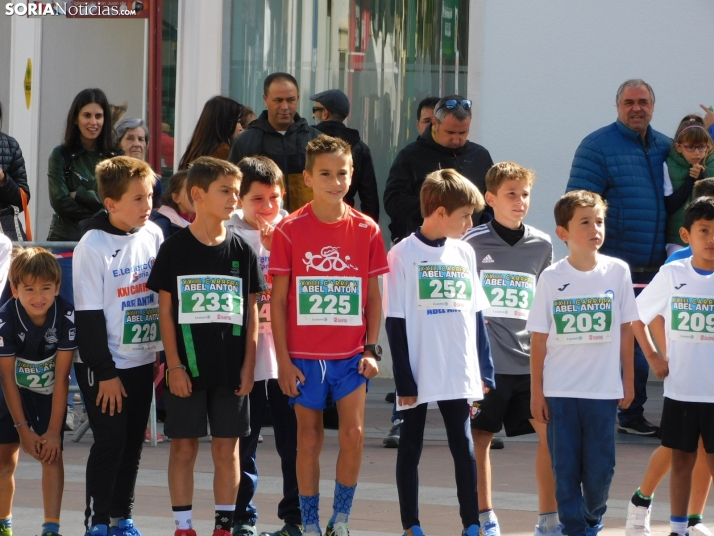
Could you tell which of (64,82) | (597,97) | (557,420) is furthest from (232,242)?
(64,82)

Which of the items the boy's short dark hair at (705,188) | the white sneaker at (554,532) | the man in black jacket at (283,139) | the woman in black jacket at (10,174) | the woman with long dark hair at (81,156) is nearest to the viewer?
the white sneaker at (554,532)

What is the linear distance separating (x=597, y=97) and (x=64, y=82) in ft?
21.9

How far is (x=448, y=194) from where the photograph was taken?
613cm

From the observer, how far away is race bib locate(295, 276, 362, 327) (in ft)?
19.9

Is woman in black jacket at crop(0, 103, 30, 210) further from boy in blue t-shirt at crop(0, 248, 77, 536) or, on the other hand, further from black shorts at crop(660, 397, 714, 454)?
black shorts at crop(660, 397, 714, 454)

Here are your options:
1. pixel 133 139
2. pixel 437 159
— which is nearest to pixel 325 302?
pixel 437 159

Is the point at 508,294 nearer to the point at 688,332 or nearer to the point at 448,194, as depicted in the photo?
the point at 448,194

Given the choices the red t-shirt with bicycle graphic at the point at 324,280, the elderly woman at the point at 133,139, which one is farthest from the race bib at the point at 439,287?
the elderly woman at the point at 133,139

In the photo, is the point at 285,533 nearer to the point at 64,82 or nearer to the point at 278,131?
the point at 278,131

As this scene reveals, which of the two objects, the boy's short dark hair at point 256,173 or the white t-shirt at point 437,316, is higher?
the boy's short dark hair at point 256,173

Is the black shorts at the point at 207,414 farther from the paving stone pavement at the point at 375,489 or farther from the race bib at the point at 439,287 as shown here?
the race bib at the point at 439,287

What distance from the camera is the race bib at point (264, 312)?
6.43 meters

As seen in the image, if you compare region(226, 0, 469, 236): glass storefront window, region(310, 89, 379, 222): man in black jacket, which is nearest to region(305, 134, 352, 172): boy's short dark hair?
region(310, 89, 379, 222): man in black jacket

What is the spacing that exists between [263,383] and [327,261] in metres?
0.79
